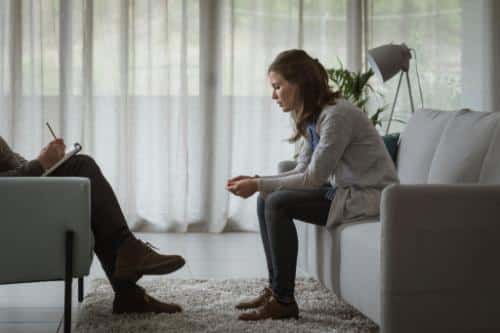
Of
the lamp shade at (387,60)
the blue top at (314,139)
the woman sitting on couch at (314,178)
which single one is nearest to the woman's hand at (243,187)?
the woman sitting on couch at (314,178)

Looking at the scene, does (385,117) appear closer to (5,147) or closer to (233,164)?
(233,164)

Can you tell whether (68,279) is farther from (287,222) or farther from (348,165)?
(348,165)

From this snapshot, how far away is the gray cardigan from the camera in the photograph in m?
3.04

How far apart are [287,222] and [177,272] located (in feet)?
3.77

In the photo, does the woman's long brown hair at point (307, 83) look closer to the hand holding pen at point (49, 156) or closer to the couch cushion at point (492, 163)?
the couch cushion at point (492, 163)

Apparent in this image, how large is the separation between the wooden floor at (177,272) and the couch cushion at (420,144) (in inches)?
31.6

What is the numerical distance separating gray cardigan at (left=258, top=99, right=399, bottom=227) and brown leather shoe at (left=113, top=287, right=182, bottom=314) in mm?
590

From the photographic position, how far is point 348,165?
10.2 feet

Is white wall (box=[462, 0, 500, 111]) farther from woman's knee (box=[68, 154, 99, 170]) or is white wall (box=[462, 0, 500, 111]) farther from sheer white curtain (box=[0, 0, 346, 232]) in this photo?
woman's knee (box=[68, 154, 99, 170])

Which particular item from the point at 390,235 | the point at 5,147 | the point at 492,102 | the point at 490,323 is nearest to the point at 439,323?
the point at 490,323

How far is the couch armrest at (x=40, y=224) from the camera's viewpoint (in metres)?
2.71

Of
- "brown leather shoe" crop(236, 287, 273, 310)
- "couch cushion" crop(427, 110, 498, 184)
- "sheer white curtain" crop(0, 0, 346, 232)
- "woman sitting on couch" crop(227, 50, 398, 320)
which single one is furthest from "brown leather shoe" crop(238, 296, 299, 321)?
"sheer white curtain" crop(0, 0, 346, 232)

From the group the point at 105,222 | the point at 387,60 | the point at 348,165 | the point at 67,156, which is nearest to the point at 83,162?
the point at 67,156

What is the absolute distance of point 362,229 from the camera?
2.84m
